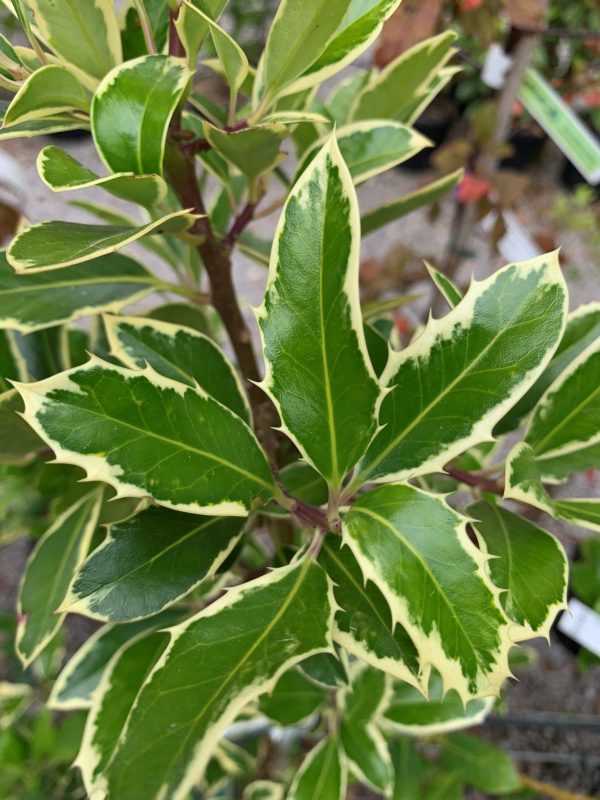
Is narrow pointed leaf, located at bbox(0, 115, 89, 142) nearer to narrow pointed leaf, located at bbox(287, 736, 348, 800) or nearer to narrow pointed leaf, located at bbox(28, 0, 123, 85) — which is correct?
narrow pointed leaf, located at bbox(28, 0, 123, 85)

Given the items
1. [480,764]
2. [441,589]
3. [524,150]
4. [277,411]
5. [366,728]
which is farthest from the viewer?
[524,150]

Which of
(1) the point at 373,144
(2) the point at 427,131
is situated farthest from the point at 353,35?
(2) the point at 427,131

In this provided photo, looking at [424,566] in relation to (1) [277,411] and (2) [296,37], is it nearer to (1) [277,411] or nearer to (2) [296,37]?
(1) [277,411]

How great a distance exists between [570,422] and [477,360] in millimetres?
152

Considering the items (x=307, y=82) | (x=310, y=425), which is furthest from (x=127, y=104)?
(x=310, y=425)

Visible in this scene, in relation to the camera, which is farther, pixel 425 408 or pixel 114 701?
pixel 114 701

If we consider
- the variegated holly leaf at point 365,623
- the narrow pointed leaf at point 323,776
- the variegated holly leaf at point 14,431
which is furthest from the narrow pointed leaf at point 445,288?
the narrow pointed leaf at point 323,776

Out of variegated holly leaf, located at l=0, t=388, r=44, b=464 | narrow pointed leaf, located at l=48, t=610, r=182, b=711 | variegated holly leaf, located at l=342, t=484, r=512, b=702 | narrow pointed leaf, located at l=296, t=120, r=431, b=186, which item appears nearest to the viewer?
variegated holly leaf, located at l=342, t=484, r=512, b=702

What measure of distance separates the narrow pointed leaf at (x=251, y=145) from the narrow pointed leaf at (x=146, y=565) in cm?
27

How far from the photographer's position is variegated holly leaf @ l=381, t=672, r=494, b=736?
0.82m

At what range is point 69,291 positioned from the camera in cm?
57

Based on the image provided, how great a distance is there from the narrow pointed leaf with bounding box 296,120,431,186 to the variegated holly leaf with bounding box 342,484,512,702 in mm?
334

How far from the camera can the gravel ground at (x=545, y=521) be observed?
57.6 inches

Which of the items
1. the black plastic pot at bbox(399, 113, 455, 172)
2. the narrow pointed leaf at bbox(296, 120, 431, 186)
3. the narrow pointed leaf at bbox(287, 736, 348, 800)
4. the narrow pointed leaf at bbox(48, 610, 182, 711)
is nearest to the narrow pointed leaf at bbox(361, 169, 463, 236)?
the narrow pointed leaf at bbox(296, 120, 431, 186)
